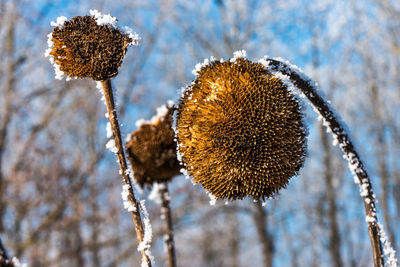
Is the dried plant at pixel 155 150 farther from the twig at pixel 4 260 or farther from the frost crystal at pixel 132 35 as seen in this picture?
the twig at pixel 4 260

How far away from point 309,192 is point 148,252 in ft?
55.4

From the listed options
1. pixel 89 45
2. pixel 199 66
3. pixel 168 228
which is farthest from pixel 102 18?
pixel 168 228

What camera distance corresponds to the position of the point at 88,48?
41.1 inches

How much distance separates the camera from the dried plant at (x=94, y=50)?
1.05 metres

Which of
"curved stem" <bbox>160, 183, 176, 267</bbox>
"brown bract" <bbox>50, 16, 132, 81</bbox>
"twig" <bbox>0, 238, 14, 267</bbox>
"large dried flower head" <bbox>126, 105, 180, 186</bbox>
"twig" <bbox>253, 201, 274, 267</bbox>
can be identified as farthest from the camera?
"twig" <bbox>253, 201, 274, 267</bbox>

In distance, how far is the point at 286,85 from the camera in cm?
113

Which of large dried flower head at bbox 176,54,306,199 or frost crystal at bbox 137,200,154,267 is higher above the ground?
large dried flower head at bbox 176,54,306,199

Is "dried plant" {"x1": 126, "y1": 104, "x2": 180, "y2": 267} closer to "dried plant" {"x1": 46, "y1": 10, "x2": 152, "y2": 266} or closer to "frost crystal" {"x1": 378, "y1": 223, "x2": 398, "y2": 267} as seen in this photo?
"dried plant" {"x1": 46, "y1": 10, "x2": 152, "y2": 266}

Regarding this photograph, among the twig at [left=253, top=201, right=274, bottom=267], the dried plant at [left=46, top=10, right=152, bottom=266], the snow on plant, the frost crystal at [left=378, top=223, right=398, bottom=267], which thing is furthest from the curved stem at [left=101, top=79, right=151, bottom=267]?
the twig at [left=253, top=201, right=274, bottom=267]

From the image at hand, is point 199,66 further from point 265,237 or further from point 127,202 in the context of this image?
point 265,237

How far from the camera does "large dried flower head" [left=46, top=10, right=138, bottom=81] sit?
1.05m

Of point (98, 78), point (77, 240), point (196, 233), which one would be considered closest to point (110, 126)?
point (98, 78)

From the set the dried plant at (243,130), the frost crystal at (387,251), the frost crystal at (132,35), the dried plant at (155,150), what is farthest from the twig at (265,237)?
the frost crystal at (132,35)

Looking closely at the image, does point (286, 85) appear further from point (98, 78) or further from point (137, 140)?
point (137, 140)
